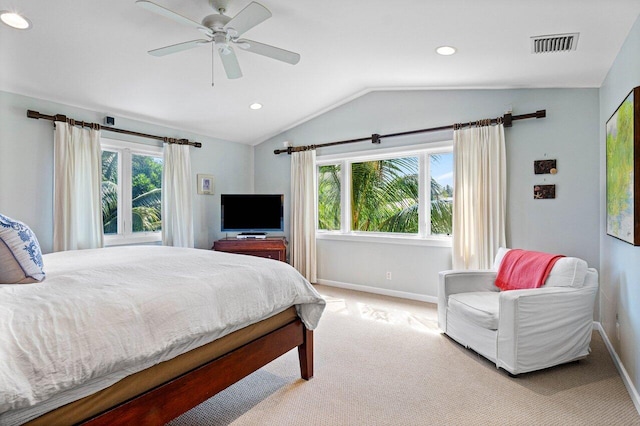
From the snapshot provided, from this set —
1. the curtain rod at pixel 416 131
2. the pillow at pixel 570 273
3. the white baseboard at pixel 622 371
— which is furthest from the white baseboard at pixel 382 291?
the curtain rod at pixel 416 131

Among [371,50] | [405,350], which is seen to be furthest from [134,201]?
[405,350]

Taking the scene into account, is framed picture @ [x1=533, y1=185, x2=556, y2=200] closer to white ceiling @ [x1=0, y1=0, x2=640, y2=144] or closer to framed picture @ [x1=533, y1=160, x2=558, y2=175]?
framed picture @ [x1=533, y1=160, x2=558, y2=175]

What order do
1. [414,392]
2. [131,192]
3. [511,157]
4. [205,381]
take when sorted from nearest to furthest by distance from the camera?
[205,381] < [414,392] < [511,157] < [131,192]

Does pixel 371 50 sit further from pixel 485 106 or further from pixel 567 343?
pixel 567 343

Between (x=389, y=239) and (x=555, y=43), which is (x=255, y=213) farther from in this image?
(x=555, y=43)

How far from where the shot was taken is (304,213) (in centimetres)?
538

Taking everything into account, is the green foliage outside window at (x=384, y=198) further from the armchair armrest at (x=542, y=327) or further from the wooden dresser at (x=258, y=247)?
the armchair armrest at (x=542, y=327)

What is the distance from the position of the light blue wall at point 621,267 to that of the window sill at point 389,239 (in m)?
1.52

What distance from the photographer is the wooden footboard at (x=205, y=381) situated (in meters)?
1.43

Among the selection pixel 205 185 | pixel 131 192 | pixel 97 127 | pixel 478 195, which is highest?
pixel 97 127

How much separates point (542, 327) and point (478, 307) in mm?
437

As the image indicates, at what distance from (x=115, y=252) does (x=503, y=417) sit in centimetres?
296

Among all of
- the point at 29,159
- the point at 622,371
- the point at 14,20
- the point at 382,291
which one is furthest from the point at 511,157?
the point at 29,159

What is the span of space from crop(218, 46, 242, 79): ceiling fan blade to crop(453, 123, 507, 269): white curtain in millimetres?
2593
